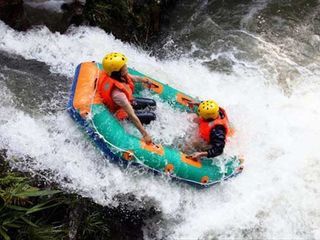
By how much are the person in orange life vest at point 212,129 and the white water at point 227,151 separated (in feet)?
1.44

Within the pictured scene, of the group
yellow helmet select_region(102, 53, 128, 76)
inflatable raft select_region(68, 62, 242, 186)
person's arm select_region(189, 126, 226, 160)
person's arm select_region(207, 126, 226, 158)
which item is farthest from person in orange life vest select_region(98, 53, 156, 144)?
person's arm select_region(207, 126, 226, 158)

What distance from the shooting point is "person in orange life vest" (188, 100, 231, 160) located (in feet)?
21.9

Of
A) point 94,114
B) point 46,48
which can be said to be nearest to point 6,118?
point 94,114

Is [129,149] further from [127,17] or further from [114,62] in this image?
[127,17]

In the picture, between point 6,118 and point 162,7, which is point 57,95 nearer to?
point 6,118

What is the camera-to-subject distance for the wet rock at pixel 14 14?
8.07 m

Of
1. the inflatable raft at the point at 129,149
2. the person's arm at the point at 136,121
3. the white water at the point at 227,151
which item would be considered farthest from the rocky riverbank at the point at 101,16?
→ the person's arm at the point at 136,121

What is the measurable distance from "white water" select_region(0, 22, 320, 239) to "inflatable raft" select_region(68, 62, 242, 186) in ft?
0.57

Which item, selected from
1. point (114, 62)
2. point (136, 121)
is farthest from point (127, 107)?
point (114, 62)

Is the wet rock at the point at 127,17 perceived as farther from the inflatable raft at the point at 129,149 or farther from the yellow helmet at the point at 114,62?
the yellow helmet at the point at 114,62

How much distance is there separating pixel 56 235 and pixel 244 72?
188 inches

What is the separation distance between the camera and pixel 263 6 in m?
10.5

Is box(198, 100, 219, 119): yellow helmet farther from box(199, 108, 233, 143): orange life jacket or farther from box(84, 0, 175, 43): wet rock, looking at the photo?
box(84, 0, 175, 43): wet rock

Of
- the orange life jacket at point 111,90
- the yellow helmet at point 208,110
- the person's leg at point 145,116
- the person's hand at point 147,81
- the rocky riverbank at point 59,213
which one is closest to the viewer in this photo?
the rocky riverbank at point 59,213
